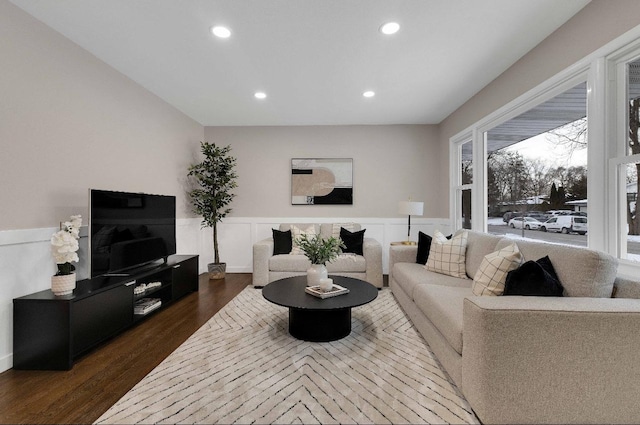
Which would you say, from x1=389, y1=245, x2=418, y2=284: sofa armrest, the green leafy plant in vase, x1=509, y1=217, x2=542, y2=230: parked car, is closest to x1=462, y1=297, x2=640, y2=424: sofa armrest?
the green leafy plant in vase

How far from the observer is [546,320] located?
1409mm

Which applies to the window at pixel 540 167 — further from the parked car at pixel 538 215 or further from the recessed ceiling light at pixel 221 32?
the recessed ceiling light at pixel 221 32

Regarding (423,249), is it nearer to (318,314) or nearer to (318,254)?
(318,254)

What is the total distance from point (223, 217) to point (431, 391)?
410 cm

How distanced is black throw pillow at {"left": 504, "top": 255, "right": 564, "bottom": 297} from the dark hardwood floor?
8.13 feet

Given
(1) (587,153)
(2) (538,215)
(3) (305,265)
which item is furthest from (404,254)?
(1) (587,153)

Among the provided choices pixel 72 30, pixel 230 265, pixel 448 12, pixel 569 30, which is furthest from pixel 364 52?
pixel 230 265

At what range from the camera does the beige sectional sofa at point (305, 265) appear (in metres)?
4.01

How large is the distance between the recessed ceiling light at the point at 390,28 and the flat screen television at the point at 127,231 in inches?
107

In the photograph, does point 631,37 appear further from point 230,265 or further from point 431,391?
point 230,265

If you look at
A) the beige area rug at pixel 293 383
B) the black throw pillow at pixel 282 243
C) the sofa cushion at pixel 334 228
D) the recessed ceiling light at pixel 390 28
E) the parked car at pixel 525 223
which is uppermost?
the recessed ceiling light at pixel 390 28

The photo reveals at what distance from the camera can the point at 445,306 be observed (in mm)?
2066

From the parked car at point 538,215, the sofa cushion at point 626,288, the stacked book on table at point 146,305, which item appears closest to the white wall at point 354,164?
the parked car at point 538,215

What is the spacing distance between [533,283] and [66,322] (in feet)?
10.1
